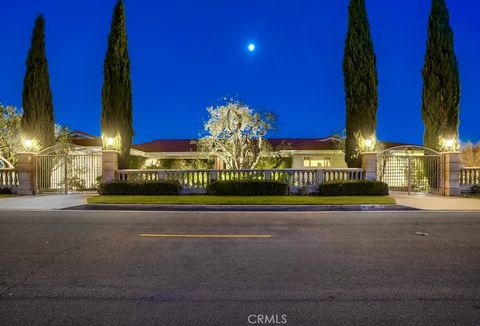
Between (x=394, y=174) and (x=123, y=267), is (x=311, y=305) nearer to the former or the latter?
(x=123, y=267)

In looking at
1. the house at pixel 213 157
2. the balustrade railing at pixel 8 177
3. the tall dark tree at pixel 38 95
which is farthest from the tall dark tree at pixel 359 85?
the balustrade railing at pixel 8 177

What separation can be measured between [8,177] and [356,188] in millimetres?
19157

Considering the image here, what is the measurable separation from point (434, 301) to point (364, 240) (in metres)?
3.57

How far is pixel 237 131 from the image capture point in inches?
1130

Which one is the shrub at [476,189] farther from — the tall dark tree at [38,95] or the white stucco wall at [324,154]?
the tall dark tree at [38,95]

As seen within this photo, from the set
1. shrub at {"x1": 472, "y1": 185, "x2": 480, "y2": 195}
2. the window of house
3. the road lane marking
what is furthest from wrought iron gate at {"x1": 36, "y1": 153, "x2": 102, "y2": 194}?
shrub at {"x1": 472, "y1": 185, "x2": 480, "y2": 195}

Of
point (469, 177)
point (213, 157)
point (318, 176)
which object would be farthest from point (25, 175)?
point (469, 177)

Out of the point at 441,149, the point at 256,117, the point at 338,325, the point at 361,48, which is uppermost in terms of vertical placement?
the point at 361,48

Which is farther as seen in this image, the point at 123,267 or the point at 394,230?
the point at 394,230

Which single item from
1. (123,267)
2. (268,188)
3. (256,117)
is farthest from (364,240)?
(256,117)

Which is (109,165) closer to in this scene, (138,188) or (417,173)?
(138,188)

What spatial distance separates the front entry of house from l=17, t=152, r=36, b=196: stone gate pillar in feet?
1.30

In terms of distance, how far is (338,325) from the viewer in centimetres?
357

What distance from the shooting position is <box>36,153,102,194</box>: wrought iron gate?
21.2 m
